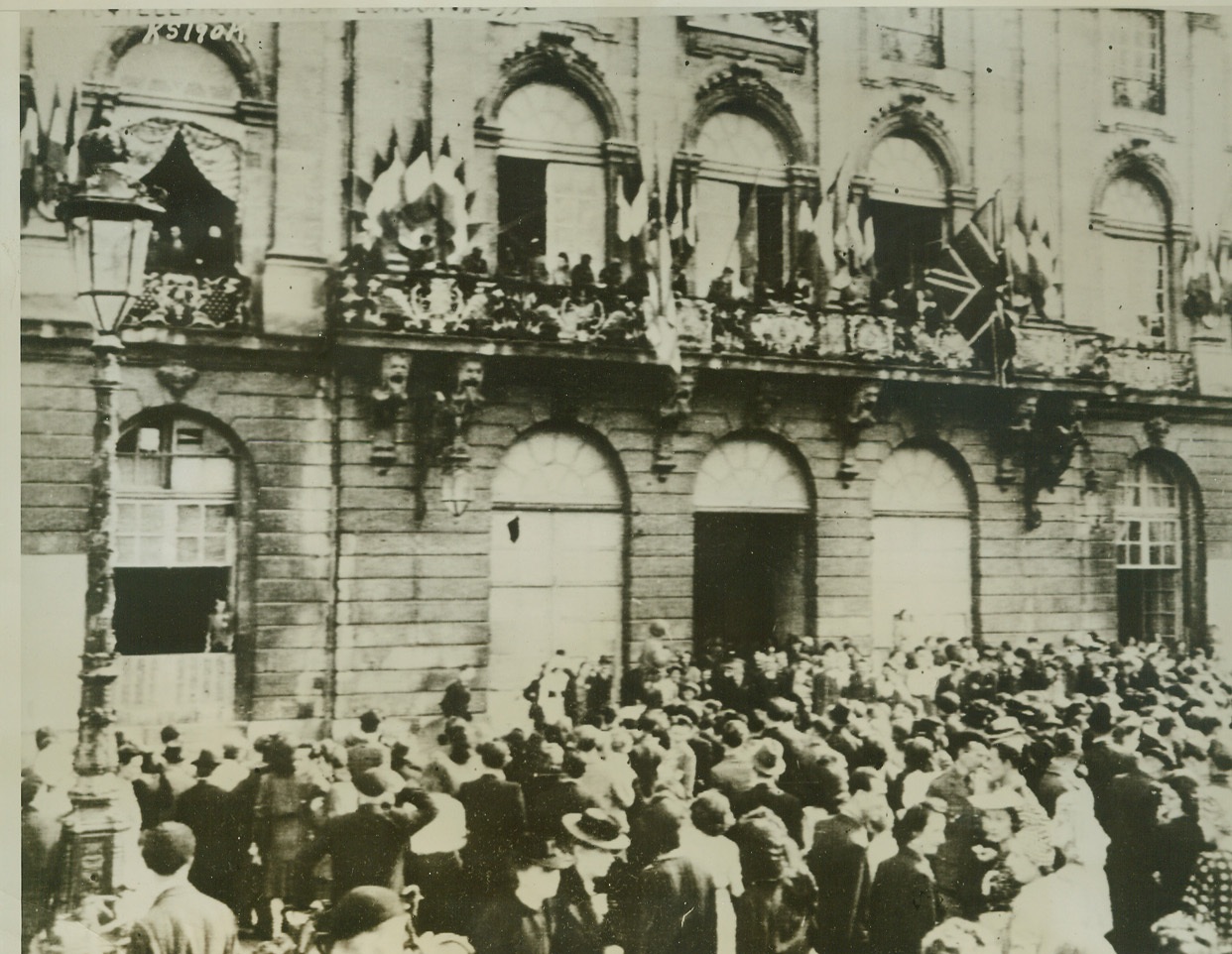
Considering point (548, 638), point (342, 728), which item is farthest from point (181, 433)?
point (548, 638)

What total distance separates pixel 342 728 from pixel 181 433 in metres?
1.71

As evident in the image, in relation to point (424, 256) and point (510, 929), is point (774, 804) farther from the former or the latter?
point (424, 256)

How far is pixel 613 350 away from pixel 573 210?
0.79 m

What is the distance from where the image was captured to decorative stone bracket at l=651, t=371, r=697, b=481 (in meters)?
5.34

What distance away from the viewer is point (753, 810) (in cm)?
499

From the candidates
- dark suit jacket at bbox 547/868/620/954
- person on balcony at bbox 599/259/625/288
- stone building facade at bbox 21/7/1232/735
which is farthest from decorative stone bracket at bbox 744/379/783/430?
dark suit jacket at bbox 547/868/620/954

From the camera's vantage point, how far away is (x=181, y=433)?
4.80 m

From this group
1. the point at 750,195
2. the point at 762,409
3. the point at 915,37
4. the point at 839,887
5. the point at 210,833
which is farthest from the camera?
the point at 762,409

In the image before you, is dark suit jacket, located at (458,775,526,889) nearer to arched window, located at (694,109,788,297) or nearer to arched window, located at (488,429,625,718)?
arched window, located at (488,429,625,718)

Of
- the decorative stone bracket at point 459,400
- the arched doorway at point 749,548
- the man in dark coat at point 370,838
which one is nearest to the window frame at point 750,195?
the arched doorway at point 749,548

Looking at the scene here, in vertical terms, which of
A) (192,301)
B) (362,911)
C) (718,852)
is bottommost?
(362,911)

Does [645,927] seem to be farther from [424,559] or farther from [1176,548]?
[1176,548]

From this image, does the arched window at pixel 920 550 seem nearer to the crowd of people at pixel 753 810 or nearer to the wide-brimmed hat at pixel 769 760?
the crowd of people at pixel 753 810

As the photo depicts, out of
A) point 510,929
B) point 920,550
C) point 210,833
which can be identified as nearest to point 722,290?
point 920,550
